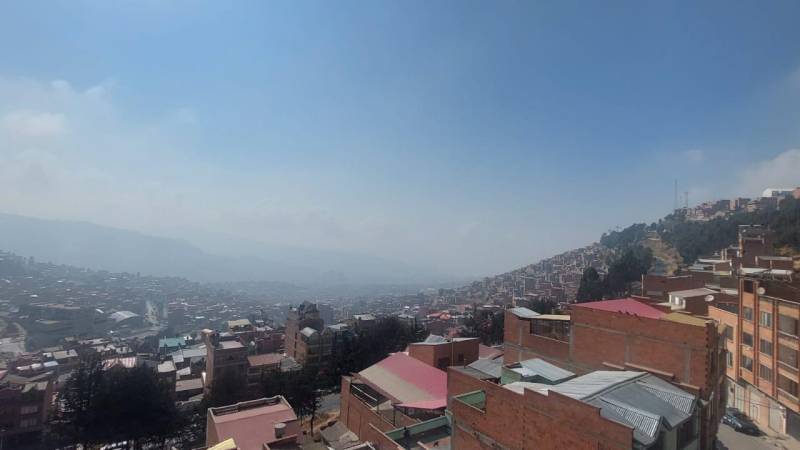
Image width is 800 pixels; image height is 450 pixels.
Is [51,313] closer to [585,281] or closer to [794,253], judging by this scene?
[585,281]

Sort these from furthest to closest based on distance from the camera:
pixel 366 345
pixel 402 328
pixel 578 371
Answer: pixel 402 328, pixel 366 345, pixel 578 371

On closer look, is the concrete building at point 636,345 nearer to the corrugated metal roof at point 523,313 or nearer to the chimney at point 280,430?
the corrugated metal roof at point 523,313

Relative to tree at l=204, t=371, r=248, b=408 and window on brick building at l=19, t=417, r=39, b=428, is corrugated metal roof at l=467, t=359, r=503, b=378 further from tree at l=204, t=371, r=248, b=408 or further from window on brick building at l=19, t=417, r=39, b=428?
window on brick building at l=19, t=417, r=39, b=428

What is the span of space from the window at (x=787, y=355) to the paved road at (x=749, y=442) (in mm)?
4073

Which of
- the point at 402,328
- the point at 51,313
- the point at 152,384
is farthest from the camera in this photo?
the point at 51,313

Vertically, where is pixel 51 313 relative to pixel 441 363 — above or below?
below

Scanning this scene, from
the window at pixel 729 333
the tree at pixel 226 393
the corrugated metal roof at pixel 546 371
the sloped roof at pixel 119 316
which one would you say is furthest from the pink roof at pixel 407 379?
the sloped roof at pixel 119 316

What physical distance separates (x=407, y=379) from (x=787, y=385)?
2004cm

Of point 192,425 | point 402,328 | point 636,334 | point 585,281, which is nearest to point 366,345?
point 402,328

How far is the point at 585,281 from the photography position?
6419 cm

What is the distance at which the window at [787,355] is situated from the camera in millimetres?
21047

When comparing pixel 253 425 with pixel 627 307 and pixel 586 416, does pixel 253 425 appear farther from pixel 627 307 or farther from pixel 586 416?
pixel 627 307

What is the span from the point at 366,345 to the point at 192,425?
17216mm

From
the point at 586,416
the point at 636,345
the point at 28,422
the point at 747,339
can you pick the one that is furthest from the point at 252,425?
the point at 28,422
